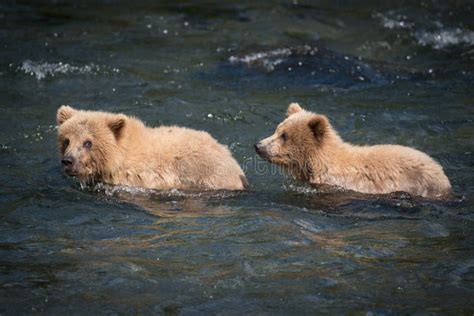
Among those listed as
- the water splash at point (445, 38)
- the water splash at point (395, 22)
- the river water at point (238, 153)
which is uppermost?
the water splash at point (395, 22)

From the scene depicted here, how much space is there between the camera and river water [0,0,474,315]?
6.64 m

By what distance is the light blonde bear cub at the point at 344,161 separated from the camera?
9.22 meters

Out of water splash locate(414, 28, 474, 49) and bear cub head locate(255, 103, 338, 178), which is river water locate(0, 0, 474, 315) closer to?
water splash locate(414, 28, 474, 49)

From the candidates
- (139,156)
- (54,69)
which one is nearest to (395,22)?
(54,69)

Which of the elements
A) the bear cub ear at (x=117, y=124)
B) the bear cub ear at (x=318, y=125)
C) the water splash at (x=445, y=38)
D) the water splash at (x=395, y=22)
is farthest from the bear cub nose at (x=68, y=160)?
the water splash at (x=395, y=22)

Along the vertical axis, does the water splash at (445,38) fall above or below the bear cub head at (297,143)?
above

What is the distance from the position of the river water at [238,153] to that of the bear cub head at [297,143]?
404 mm

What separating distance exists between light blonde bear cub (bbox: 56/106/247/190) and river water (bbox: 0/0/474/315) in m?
0.18

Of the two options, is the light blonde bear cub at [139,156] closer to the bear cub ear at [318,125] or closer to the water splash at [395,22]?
the bear cub ear at [318,125]

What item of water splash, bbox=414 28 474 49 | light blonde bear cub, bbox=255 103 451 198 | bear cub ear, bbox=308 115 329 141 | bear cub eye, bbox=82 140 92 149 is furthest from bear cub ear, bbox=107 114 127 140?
water splash, bbox=414 28 474 49

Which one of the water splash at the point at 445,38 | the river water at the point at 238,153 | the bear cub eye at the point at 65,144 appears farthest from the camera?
the water splash at the point at 445,38

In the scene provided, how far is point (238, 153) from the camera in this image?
36.5 ft

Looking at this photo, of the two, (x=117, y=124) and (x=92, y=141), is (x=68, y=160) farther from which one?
(x=117, y=124)

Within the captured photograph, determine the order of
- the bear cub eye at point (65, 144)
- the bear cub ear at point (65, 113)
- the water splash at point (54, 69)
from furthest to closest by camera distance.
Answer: the water splash at point (54, 69) < the bear cub ear at point (65, 113) < the bear cub eye at point (65, 144)
